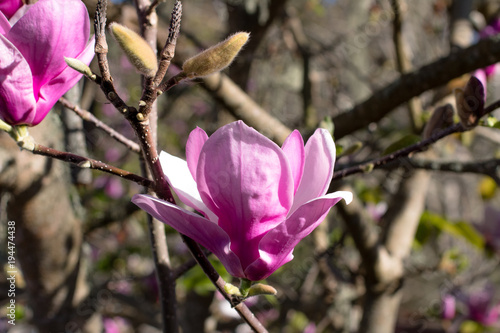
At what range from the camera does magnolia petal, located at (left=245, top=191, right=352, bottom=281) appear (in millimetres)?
357

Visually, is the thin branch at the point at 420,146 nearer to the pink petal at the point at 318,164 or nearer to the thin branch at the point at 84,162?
the pink petal at the point at 318,164

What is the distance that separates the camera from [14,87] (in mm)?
362

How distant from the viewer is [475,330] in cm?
194

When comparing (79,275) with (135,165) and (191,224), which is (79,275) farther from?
(135,165)

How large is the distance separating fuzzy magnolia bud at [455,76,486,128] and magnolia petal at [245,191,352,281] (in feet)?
0.64

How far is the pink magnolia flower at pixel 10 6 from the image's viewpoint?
42 cm

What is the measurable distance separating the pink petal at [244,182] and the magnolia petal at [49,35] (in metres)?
0.14

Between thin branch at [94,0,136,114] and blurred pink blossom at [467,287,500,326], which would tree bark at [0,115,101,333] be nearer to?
thin branch at [94,0,136,114]

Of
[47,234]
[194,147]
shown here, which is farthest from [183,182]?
[47,234]

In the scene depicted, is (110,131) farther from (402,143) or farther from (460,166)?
(460,166)

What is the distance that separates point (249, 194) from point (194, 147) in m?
0.07

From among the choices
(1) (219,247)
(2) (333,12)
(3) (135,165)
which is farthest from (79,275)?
(2) (333,12)

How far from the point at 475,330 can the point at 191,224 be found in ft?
6.46

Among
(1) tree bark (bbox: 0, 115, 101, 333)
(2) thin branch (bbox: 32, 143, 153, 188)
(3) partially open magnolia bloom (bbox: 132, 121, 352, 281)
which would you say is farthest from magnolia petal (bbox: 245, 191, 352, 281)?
(1) tree bark (bbox: 0, 115, 101, 333)
